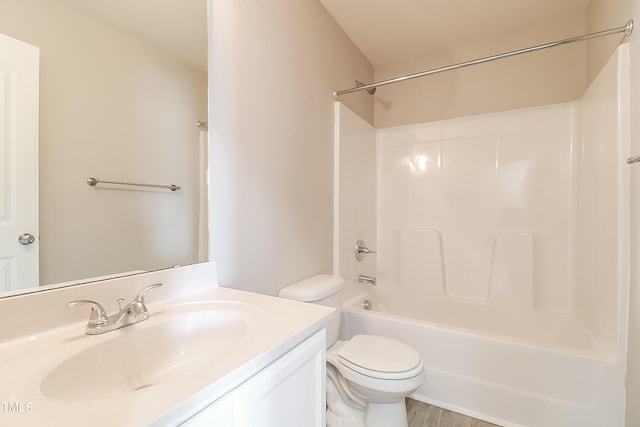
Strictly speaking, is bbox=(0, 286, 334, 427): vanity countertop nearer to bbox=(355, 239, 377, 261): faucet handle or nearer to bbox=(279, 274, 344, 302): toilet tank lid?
bbox=(279, 274, 344, 302): toilet tank lid

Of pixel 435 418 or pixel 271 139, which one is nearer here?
pixel 271 139

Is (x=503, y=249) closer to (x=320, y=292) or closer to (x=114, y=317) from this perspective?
(x=320, y=292)

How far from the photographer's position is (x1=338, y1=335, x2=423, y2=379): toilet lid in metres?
1.22

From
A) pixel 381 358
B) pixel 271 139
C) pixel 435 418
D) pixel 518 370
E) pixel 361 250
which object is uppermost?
pixel 271 139

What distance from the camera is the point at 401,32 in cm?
208

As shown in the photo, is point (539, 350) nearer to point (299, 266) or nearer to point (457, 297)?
point (457, 297)

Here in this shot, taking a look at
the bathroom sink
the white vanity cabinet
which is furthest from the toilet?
the bathroom sink

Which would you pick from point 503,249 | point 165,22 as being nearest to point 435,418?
point 503,249

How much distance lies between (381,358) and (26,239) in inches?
52.7

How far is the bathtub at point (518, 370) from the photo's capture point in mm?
1307

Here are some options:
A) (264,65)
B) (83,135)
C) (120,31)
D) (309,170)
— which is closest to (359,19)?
(264,65)

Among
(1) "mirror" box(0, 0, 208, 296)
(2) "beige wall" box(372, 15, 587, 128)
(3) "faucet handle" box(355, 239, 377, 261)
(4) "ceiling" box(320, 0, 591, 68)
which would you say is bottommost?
(3) "faucet handle" box(355, 239, 377, 261)

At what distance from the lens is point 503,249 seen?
82.3 inches

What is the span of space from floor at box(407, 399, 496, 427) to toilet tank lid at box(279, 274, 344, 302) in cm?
80
